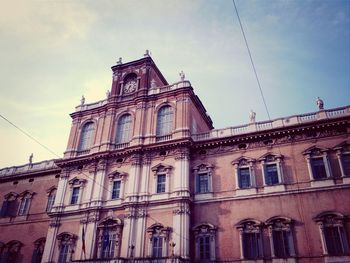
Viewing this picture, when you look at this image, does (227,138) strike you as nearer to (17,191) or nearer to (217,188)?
(217,188)

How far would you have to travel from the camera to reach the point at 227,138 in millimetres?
26859

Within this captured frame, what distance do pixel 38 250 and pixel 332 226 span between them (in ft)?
80.8

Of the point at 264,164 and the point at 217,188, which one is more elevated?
the point at 264,164

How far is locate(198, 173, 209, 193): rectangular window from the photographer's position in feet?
85.2

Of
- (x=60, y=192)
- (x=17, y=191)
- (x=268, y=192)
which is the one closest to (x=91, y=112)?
(x=60, y=192)

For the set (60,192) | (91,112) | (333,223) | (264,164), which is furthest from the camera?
(91,112)

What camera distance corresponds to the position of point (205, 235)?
78.5 ft

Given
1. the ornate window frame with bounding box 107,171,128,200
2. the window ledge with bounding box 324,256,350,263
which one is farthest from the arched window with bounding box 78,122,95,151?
the window ledge with bounding box 324,256,350,263

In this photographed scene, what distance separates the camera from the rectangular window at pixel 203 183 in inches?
1023

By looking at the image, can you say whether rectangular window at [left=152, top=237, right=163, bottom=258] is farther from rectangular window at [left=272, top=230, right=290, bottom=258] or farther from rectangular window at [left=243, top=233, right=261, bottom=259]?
rectangular window at [left=272, top=230, right=290, bottom=258]

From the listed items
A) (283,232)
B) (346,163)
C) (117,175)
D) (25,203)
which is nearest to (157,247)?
(117,175)

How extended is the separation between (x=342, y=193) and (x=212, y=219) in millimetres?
9071

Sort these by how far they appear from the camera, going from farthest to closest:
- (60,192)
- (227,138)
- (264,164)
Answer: (60,192) < (227,138) < (264,164)

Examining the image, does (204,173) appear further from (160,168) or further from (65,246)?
(65,246)
